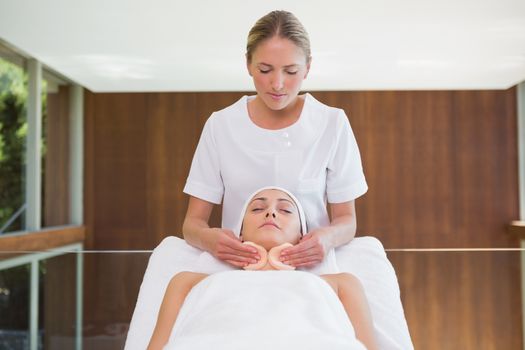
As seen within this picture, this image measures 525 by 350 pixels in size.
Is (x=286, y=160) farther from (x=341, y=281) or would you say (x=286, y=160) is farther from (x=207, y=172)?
(x=341, y=281)

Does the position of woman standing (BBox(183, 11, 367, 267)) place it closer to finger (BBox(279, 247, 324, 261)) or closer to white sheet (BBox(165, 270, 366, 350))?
finger (BBox(279, 247, 324, 261))

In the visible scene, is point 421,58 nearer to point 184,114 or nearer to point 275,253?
point 184,114

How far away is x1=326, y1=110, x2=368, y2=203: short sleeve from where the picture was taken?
1.70 meters

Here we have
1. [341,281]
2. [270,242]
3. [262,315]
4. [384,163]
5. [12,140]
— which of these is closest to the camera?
[262,315]

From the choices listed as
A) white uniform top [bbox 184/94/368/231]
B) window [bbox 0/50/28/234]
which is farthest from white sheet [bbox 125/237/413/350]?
window [bbox 0/50/28/234]

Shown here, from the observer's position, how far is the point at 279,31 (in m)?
1.56

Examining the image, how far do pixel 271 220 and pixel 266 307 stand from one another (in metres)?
0.39

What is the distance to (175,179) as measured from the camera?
25.1 feet

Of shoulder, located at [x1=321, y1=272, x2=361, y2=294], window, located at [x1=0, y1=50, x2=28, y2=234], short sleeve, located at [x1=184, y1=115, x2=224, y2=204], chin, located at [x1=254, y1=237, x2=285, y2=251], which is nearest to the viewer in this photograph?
shoulder, located at [x1=321, y1=272, x2=361, y2=294]

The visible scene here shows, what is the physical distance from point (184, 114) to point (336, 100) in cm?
183

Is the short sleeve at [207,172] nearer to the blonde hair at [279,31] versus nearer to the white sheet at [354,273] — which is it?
the white sheet at [354,273]

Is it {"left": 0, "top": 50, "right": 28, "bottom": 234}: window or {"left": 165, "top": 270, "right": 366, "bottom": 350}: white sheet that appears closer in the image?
{"left": 165, "top": 270, "right": 366, "bottom": 350}: white sheet

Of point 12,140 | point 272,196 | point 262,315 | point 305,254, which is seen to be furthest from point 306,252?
point 12,140

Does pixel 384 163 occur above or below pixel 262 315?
above
